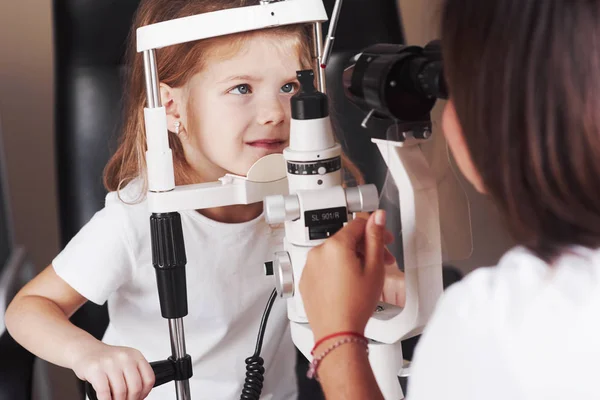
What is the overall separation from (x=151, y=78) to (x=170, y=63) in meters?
0.27

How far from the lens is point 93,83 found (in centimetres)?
133

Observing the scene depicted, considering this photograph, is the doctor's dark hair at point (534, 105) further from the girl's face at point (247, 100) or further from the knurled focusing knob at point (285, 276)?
the girl's face at point (247, 100)

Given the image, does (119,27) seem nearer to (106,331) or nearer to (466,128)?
(106,331)

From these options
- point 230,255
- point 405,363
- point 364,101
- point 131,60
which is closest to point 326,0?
point 131,60

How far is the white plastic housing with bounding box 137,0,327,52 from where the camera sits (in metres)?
0.80

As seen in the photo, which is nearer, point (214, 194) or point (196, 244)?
point (214, 194)

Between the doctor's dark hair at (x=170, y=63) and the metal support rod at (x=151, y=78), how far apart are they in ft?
0.77

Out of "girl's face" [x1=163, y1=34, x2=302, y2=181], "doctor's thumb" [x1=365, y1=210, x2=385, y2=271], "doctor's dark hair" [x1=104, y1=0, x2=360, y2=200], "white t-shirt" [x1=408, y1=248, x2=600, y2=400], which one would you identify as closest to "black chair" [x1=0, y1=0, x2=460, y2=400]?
"doctor's dark hair" [x1=104, y1=0, x2=360, y2=200]

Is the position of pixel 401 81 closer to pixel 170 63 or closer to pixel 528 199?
pixel 528 199

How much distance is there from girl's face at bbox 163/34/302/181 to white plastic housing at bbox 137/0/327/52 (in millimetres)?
221

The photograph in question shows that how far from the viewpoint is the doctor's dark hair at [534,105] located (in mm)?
581

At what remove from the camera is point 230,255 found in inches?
46.9

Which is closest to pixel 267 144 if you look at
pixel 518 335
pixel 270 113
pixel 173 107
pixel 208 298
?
pixel 270 113

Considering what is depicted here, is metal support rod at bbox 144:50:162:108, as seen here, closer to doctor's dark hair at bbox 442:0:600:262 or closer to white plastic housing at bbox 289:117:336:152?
white plastic housing at bbox 289:117:336:152
